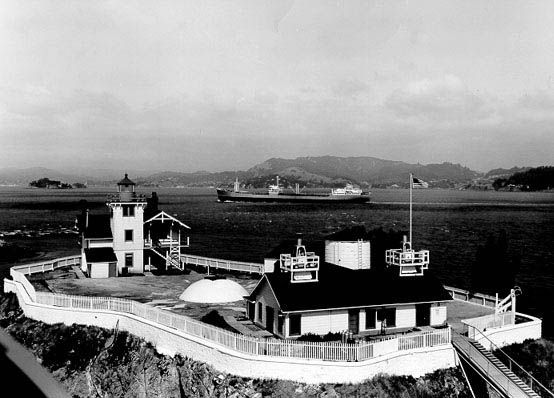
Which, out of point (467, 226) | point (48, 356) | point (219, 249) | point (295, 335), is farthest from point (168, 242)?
point (467, 226)

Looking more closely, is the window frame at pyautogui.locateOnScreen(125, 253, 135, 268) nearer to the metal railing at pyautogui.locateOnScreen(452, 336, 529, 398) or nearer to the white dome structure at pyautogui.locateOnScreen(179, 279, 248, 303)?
the white dome structure at pyautogui.locateOnScreen(179, 279, 248, 303)

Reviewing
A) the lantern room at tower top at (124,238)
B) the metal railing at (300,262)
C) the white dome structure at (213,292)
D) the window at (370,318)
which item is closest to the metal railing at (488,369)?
the window at (370,318)

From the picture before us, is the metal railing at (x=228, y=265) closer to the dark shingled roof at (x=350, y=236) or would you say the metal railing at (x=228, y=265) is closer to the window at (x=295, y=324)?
the dark shingled roof at (x=350, y=236)

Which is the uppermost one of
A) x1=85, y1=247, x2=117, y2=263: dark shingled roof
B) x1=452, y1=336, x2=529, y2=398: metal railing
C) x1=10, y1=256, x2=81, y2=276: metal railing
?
x1=85, y1=247, x2=117, y2=263: dark shingled roof

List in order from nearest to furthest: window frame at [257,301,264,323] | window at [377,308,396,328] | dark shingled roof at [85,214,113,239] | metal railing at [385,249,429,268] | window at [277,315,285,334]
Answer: window at [277,315,285,334] → window at [377,308,396,328] → window frame at [257,301,264,323] → metal railing at [385,249,429,268] → dark shingled roof at [85,214,113,239]

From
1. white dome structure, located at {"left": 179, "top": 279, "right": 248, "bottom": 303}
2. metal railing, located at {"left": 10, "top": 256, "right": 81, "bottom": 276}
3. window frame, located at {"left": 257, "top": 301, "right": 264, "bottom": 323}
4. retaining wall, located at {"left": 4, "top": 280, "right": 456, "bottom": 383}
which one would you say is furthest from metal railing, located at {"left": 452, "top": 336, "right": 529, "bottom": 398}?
metal railing, located at {"left": 10, "top": 256, "right": 81, "bottom": 276}

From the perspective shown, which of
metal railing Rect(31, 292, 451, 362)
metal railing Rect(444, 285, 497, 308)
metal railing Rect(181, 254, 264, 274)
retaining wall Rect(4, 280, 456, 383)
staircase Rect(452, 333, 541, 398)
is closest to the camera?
staircase Rect(452, 333, 541, 398)
